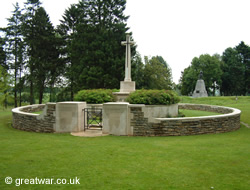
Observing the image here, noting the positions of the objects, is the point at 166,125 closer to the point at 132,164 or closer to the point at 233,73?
the point at 132,164

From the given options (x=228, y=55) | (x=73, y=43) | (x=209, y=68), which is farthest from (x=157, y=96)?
(x=228, y=55)

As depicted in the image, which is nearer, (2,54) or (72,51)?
(72,51)

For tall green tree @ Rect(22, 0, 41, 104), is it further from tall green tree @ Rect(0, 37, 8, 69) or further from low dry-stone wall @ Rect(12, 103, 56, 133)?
low dry-stone wall @ Rect(12, 103, 56, 133)

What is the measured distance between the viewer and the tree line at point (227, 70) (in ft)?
155

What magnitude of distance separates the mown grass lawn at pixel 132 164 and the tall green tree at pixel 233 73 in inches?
1825

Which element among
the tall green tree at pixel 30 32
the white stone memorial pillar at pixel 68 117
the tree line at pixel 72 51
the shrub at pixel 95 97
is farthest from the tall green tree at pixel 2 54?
the white stone memorial pillar at pixel 68 117

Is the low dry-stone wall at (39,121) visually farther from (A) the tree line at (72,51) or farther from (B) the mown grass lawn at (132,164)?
(A) the tree line at (72,51)

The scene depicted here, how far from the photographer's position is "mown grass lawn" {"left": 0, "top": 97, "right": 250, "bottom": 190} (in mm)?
3697

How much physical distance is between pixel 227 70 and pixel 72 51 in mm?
38023

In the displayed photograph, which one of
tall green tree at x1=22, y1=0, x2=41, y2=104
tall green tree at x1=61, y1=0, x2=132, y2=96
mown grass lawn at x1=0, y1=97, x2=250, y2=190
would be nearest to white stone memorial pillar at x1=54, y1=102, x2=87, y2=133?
mown grass lawn at x1=0, y1=97, x2=250, y2=190

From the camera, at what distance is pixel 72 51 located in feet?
85.5

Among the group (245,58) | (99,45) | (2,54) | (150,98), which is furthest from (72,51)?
(245,58)

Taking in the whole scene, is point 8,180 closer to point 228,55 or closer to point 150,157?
point 150,157

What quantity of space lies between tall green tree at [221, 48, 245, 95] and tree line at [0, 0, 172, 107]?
929 inches
